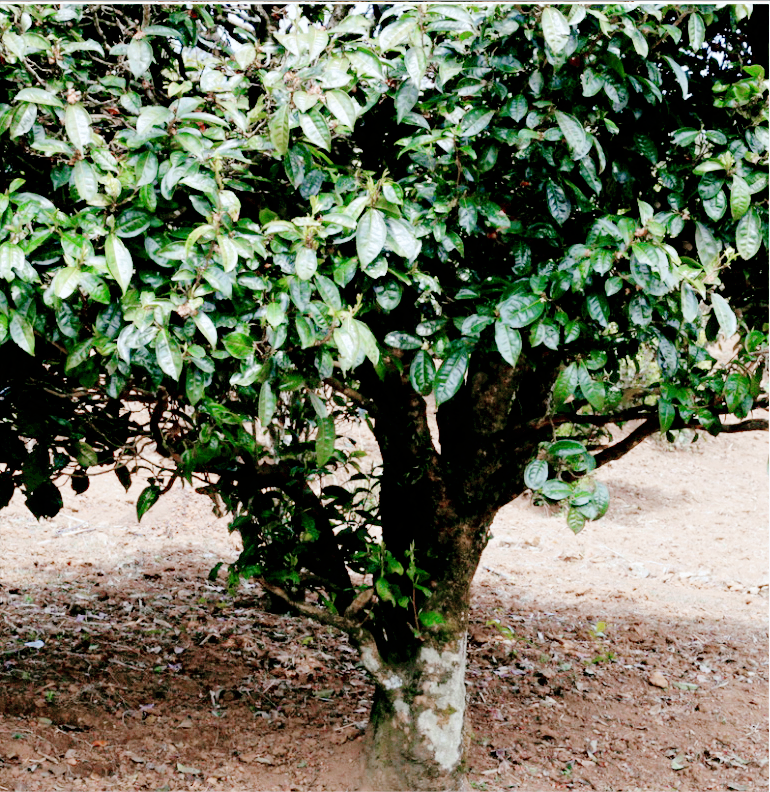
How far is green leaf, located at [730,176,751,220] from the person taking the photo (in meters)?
1.89

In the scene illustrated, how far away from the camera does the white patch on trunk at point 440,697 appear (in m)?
2.96

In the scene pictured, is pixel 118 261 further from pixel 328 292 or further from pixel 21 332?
pixel 328 292

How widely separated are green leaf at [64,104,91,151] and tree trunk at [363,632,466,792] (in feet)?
6.45

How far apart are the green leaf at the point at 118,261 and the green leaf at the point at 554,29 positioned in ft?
3.16

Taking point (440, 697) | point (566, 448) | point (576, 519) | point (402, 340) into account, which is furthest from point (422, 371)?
→ point (440, 697)

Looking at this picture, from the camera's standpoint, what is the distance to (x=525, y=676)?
14.1ft

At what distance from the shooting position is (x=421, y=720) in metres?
2.97

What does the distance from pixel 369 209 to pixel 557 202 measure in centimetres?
50

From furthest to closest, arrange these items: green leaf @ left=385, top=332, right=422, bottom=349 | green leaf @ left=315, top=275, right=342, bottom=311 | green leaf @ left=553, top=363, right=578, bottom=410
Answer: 1. green leaf @ left=385, top=332, right=422, bottom=349
2. green leaf @ left=553, top=363, right=578, bottom=410
3. green leaf @ left=315, top=275, right=342, bottom=311

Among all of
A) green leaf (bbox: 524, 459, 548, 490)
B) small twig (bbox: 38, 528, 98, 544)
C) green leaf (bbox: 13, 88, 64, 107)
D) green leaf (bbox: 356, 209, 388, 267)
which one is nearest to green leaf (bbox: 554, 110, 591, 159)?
green leaf (bbox: 356, 209, 388, 267)

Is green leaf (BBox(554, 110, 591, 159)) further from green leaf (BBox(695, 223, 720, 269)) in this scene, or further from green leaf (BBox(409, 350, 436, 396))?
green leaf (BBox(409, 350, 436, 396))

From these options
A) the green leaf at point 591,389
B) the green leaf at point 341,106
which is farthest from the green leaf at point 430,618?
the green leaf at point 341,106

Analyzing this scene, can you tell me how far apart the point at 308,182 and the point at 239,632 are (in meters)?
3.38

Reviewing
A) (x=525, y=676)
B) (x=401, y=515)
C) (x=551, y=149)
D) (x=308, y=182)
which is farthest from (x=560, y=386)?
(x=525, y=676)
